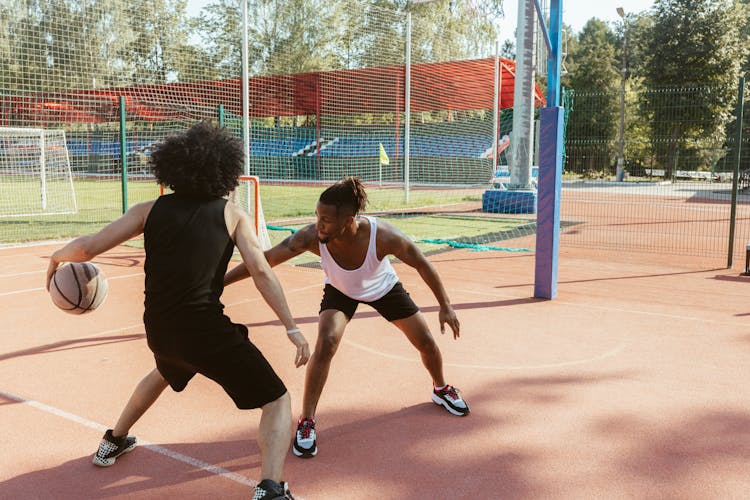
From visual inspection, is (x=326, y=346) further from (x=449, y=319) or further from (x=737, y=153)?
(x=737, y=153)

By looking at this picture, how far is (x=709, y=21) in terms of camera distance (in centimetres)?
3816

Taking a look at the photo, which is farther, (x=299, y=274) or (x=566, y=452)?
(x=299, y=274)

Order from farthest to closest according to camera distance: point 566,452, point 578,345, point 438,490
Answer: point 578,345, point 566,452, point 438,490

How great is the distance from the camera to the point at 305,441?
12.4 ft

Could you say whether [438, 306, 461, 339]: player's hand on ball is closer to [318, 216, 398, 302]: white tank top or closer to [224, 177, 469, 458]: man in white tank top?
[224, 177, 469, 458]: man in white tank top

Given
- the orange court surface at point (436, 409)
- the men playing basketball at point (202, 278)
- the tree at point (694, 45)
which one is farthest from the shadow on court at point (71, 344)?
the tree at point (694, 45)

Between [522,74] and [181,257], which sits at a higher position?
[522,74]

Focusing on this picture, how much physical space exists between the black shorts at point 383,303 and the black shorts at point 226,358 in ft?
3.62

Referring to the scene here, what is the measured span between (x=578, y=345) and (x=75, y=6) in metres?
14.4

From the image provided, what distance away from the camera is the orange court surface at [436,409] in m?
3.46

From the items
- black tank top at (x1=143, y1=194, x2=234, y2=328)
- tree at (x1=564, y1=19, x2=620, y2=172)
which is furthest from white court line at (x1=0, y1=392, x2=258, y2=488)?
tree at (x1=564, y1=19, x2=620, y2=172)

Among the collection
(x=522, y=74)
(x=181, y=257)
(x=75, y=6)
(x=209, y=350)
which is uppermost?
(x=75, y=6)

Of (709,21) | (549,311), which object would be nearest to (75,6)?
(549,311)

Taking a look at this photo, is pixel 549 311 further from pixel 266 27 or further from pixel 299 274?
pixel 266 27
